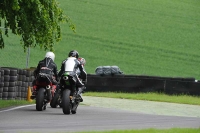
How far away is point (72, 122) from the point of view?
15.6m

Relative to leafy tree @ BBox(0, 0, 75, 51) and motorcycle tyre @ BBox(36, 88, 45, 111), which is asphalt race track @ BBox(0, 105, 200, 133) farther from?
leafy tree @ BBox(0, 0, 75, 51)

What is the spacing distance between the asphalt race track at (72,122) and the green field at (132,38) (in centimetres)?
1999

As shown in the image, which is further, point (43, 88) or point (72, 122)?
point (43, 88)

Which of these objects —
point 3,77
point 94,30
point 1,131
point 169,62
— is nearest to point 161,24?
point 94,30

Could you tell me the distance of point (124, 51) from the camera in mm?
50750

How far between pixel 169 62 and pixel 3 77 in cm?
2730

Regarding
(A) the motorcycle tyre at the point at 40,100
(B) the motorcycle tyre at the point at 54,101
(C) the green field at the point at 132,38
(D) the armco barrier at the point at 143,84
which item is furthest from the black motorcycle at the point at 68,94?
(C) the green field at the point at 132,38

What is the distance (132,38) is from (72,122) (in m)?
38.6

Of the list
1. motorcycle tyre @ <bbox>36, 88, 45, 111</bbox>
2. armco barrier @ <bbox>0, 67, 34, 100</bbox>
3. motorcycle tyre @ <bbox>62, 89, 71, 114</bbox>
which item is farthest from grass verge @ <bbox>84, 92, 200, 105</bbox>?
motorcycle tyre @ <bbox>62, 89, 71, 114</bbox>

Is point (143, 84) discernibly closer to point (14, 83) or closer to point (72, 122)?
point (14, 83)

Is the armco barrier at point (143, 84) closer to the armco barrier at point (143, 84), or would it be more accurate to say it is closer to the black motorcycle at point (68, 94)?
the armco barrier at point (143, 84)

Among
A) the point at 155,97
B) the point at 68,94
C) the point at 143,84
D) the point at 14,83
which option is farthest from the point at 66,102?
the point at 143,84

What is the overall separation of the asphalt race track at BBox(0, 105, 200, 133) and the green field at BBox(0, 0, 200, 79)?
1999cm

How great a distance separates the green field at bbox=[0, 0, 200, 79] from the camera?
46750 mm
